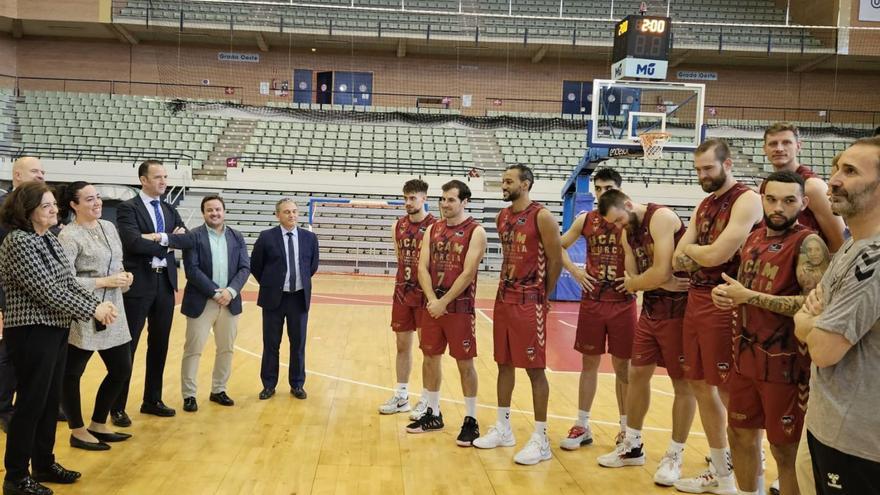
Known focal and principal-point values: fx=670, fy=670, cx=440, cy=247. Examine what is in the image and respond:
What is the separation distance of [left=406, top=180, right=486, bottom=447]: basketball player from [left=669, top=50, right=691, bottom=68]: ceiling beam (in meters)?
20.2

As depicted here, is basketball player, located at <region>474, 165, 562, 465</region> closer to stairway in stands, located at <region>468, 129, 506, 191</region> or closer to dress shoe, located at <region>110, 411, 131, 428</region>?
dress shoe, located at <region>110, 411, 131, 428</region>

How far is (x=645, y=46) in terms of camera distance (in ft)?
36.6

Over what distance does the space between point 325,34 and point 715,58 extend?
13.4 m

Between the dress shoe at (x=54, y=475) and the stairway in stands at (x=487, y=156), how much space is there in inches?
638

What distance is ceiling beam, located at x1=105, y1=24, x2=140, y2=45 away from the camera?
72.6 ft

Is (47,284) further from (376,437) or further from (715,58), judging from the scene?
(715,58)

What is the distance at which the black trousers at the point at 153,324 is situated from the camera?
490 cm

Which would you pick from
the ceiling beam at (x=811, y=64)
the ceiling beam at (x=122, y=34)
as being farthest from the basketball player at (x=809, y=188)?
the ceiling beam at (x=122, y=34)

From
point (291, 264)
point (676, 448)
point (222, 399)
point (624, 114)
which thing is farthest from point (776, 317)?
point (624, 114)

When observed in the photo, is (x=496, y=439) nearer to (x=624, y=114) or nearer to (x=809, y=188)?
(x=809, y=188)

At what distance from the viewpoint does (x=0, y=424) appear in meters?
4.72

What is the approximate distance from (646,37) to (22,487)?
1058 centimetres

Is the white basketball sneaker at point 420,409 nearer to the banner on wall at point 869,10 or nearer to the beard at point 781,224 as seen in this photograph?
the beard at point 781,224

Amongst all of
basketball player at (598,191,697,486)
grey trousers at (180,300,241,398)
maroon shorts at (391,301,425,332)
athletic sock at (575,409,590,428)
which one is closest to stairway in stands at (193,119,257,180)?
grey trousers at (180,300,241,398)
